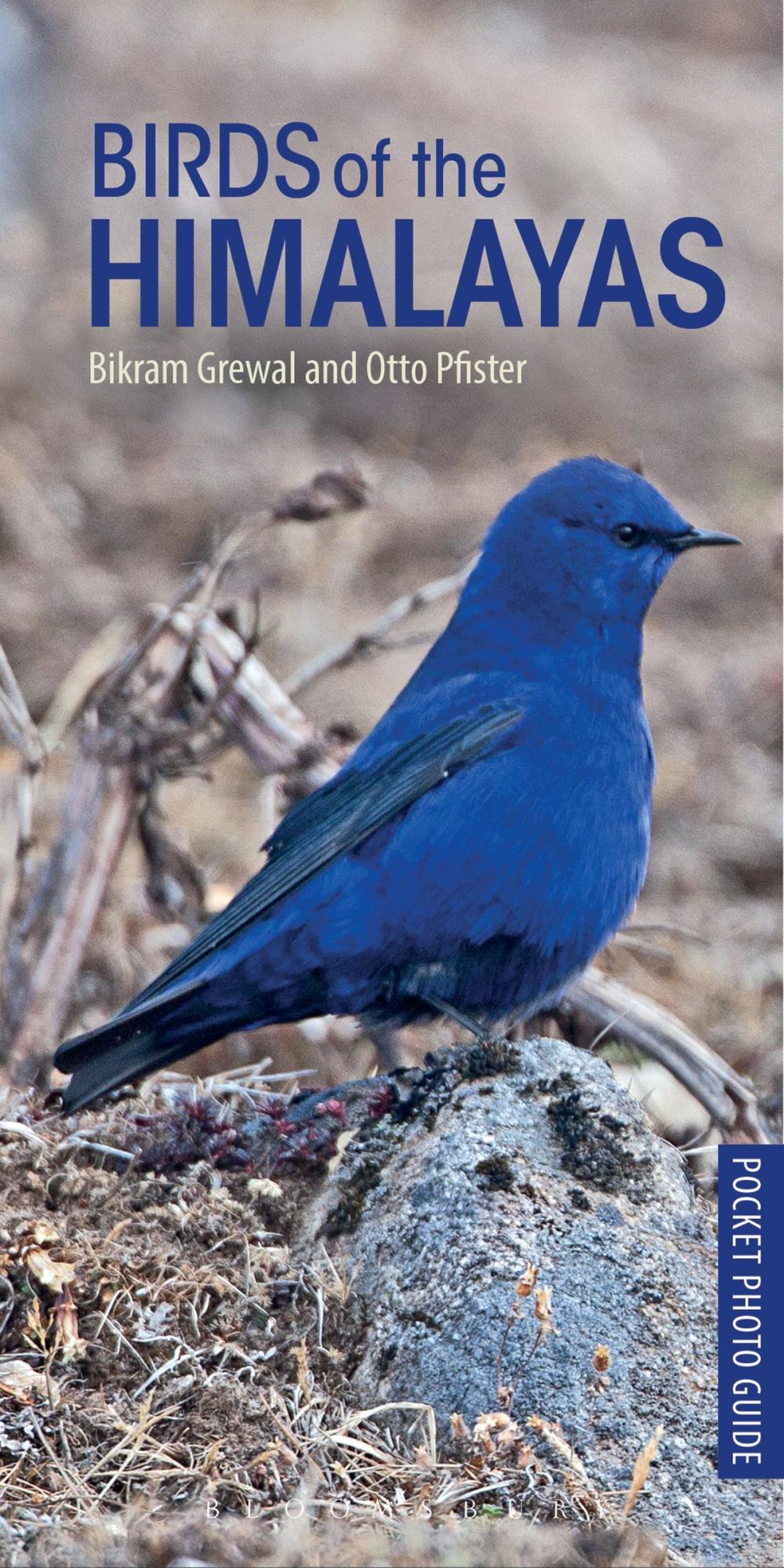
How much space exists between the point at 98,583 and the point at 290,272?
336cm

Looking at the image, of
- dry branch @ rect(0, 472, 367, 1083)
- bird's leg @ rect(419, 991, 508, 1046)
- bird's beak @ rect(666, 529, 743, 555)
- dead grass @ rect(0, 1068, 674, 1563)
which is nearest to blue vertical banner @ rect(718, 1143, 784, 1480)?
dead grass @ rect(0, 1068, 674, 1563)

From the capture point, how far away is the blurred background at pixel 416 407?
6426 mm

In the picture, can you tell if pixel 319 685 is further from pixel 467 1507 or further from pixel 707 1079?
pixel 467 1507

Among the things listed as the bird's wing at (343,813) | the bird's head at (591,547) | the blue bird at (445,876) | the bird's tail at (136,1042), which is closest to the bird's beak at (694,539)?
the bird's head at (591,547)

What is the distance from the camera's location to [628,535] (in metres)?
4.15

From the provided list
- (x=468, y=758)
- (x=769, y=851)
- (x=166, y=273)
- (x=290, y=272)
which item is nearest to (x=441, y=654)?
(x=468, y=758)

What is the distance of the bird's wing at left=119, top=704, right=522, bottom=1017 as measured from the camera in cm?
362

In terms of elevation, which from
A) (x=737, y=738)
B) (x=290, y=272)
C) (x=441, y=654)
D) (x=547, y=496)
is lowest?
(x=737, y=738)

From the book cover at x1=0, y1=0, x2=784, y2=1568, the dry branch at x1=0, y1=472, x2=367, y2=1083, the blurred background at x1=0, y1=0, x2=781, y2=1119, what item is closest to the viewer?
the book cover at x1=0, y1=0, x2=784, y2=1568

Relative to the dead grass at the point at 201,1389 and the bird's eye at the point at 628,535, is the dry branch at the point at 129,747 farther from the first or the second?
the dead grass at the point at 201,1389

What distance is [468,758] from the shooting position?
3752 millimetres

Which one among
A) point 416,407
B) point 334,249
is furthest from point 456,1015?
point 416,407

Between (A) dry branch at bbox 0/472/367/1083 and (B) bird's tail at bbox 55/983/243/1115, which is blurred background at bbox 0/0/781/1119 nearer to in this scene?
(A) dry branch at bbox 0/472/367/1083

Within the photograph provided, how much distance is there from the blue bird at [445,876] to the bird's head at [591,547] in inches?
5.8
